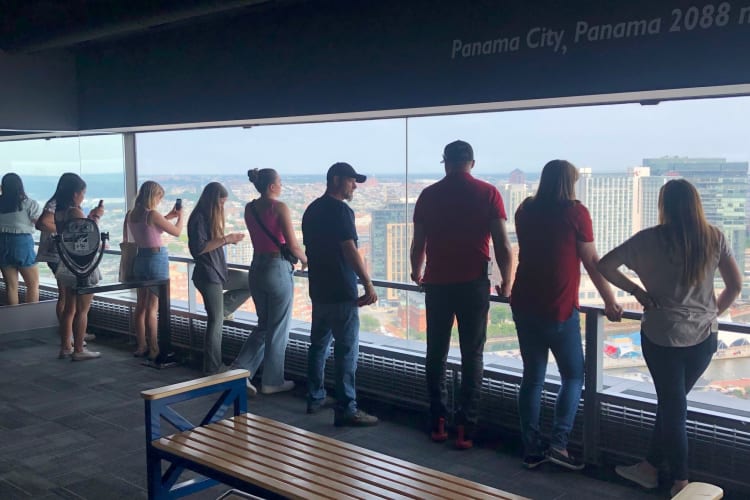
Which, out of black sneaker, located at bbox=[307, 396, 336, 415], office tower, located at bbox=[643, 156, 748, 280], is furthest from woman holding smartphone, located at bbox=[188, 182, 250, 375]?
office tower, located at bbox=[643, 156, 748, 280]

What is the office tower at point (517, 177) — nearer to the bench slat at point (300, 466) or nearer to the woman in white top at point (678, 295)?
the woman in white top at point (678, 295)

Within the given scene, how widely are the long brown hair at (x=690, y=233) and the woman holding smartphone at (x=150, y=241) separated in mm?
3964

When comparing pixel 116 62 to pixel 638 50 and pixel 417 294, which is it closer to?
pixel 417 294

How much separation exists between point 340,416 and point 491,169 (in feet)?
5.78

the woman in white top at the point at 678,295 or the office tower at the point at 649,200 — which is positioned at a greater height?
the office tower at the point at 649,200

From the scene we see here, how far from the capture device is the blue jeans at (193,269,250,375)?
5875mm

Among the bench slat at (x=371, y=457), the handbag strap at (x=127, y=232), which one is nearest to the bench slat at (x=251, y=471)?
the bench slat at (x=371, y=457)

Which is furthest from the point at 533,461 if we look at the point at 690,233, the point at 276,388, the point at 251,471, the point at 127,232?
the point at 127,232

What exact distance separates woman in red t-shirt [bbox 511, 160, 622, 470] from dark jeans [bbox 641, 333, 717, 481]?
0.39 meters

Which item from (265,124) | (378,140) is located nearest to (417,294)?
(378,140)

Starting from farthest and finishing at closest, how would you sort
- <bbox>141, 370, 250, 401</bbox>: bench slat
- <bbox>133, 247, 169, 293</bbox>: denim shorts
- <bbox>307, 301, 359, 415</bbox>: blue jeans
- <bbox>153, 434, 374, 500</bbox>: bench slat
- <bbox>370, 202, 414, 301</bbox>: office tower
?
<bbox>133, 247, 169, 293</bbox>: denim shorts < <bbox>370, 202, 414, 301</bbox>: office tower < <bbox>307, 301, 359, 415</bbox>: blue jeans < <bbox>141, 370, 250, 401</bbox>: bench slat < <bbox>153, 434, 374, 500</bbox>: bench slat

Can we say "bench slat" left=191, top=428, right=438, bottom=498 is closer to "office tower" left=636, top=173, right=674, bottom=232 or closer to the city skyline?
"office tower" left=636, top=173, right=674, bottom=232

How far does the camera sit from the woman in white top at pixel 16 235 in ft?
24.5

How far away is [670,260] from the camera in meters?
3.64
